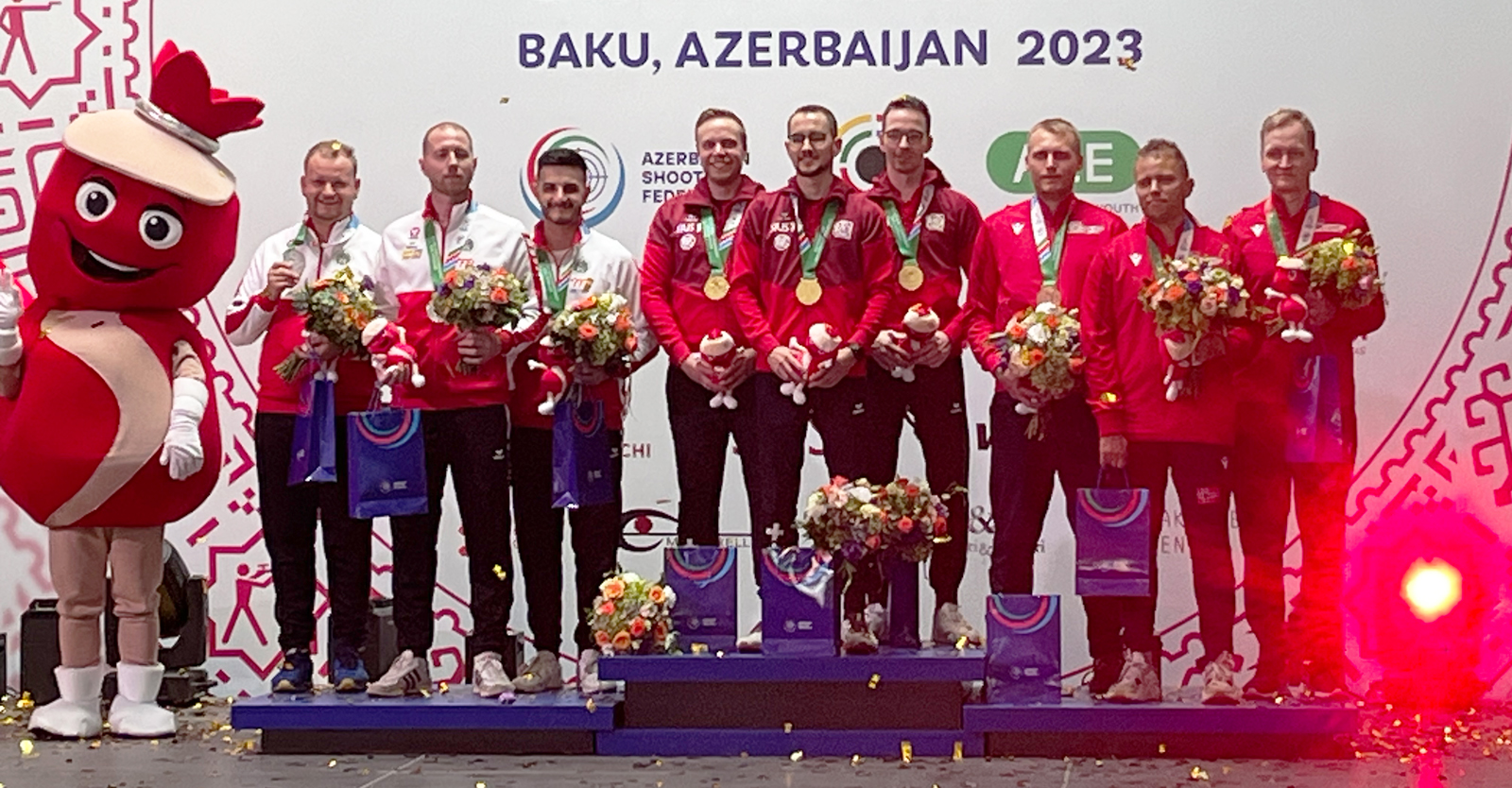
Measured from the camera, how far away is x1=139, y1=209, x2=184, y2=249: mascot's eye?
218 inches

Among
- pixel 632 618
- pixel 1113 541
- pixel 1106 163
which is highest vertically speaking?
pixel 1106 163

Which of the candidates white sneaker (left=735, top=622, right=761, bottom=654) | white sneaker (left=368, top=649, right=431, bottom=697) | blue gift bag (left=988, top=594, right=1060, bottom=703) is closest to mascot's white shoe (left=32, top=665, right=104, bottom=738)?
white sneaker (left=368, top=649, right=431, bottom=697)

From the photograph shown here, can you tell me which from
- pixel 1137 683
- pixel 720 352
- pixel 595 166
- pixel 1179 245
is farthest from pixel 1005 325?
pixel 595 166

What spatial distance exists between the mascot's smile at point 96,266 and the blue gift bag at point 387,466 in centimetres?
78

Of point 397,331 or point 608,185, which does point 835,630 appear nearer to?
point 397,331

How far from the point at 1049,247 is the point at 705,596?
147 cm

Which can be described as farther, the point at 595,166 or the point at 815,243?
the point at 595,166

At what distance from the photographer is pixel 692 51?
6855mm

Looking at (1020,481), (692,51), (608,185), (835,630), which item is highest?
(692,51)

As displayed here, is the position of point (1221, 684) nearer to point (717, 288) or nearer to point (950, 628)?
point (950, 628)

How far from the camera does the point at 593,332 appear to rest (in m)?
5.60

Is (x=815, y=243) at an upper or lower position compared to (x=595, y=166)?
lower

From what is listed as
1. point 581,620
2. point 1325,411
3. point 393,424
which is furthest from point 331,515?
point 1325,411

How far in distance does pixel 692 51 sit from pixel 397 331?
1.73 m
